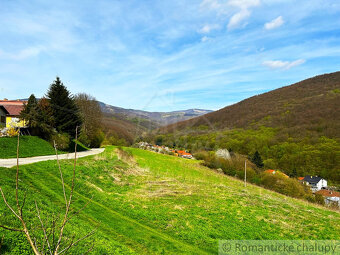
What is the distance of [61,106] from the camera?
91.7ft

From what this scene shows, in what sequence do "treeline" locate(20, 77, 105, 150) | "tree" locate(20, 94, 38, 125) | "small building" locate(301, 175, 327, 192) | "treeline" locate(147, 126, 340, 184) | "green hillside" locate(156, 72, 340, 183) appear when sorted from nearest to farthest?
"tree" locate(20, 94, 38, 125)
"treeline" locate(20, 77, 105, 150)
"small building" locate(301, 175, 327, 192)
"treeline" locate(147, 126, 340, 184)
"green hillside" locate(156, 72, 340, 183)

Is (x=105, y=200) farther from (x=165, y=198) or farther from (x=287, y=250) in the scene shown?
(x=287, y=250)

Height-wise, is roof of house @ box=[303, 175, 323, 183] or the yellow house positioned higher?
the yellow house

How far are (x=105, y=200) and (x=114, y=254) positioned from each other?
6876 millimetres

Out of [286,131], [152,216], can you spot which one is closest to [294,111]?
[286,131]

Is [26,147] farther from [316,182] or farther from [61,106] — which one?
[316,182]

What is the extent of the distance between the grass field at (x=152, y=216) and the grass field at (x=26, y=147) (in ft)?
17.8

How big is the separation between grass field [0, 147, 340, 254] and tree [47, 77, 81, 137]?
34.4 ft

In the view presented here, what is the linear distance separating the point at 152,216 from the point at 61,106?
70.5 ft

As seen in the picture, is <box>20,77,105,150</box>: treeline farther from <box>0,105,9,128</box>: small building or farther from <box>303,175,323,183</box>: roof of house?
<box>303,175,323,183</box>: roof of house

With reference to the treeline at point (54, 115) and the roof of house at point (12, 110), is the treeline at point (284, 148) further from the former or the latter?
the treeline at point (54, 115)

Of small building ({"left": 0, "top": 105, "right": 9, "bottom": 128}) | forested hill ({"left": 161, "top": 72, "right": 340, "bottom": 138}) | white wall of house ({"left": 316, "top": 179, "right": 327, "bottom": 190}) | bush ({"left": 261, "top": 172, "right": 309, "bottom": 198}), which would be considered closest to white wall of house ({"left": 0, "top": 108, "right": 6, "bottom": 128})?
small building ({"left": 0, "top": 105, "right": 9, "bottom": 128})

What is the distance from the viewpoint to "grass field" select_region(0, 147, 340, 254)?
30.0ft

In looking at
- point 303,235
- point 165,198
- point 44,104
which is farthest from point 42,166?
point 303,235
